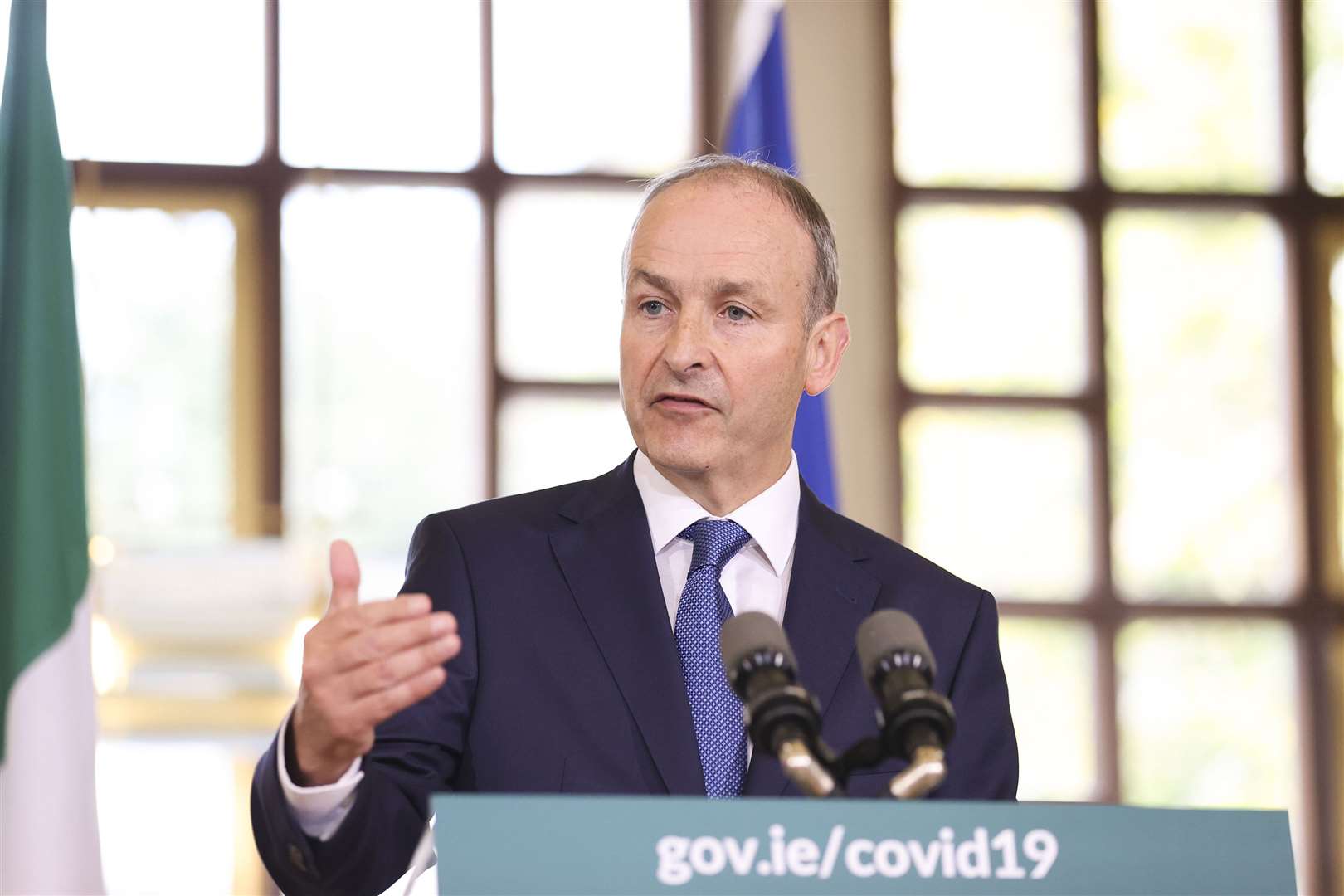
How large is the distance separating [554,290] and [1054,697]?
2.12 m

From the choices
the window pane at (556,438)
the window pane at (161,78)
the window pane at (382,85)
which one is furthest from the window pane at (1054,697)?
the window pane at (161,78)

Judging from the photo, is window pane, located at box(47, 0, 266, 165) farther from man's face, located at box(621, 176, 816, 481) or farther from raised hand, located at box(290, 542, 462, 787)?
raised hand, located at box(290, 542, 462, 787)

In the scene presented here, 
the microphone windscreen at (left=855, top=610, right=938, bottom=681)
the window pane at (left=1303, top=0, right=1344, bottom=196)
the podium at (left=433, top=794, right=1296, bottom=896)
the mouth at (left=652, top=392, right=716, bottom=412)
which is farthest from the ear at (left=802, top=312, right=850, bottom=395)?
the window pane at (left=1303, top=0, right=1344, bottom=196)

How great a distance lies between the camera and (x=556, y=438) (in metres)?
5.22

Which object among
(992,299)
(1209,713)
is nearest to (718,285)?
(992,299)

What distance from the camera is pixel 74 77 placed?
5.09 meters

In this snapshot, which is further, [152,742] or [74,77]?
[74,77]

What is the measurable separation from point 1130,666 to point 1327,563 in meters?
0.79

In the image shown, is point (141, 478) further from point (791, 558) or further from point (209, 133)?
point (791, 558)

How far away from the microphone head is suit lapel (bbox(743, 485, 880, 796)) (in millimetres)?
598

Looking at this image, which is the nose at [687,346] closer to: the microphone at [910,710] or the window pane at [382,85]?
the microphone at [910,710]

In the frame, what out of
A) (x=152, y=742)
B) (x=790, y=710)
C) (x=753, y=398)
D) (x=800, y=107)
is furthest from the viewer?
(x=800, y=107)

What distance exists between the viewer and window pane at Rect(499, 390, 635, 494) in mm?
5191

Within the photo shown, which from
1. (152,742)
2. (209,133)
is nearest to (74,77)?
(209,133)
